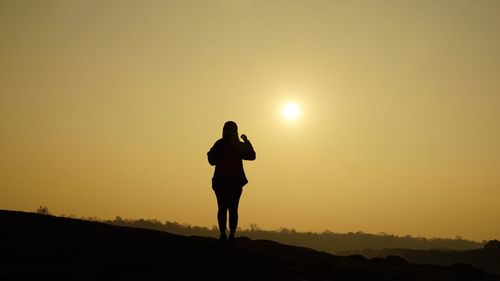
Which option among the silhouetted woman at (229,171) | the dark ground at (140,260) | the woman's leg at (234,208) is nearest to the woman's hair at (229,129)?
the silhouetted woman at (229,171)

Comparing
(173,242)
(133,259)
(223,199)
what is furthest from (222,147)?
(133,259)

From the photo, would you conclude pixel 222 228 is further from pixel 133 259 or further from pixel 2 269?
pixel 2 269

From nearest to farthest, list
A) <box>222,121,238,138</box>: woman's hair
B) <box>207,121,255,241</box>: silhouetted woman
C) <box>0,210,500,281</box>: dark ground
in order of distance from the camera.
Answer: <box>0,210,500,281</box>: dark ground, <box>207,121,255,241</box>: silhouetted woman, <box>222,121,238,138</box>: woman's hair

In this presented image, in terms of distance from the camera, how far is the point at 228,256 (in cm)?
873

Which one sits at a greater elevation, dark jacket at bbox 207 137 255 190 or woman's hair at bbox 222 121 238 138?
woman's hair at bbox 222 121 238 138

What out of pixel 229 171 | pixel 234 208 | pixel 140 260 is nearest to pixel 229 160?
pixel 229 171

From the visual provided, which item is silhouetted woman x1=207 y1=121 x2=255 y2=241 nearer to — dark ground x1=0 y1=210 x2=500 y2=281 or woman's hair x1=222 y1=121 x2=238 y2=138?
woman's hair x1=222 y1=121 x2=238 y2=138

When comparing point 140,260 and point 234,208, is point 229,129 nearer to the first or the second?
point 234,208

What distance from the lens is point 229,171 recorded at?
10.5 meters

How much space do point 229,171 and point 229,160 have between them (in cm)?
21

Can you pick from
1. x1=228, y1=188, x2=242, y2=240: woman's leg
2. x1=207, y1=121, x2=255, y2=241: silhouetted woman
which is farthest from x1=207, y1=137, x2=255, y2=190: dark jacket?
x1=228, y1=188, x2=242, y2=240: woman's leg

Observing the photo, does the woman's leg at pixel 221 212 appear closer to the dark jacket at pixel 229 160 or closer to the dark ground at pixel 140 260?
the dark jacket at pixel 229 160

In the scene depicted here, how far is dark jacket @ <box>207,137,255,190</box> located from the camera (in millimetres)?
10523

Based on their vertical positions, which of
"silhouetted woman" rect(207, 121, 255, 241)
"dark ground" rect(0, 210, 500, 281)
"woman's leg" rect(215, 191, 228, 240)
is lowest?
"dark ground" rect(0, 210, 500, 281)
